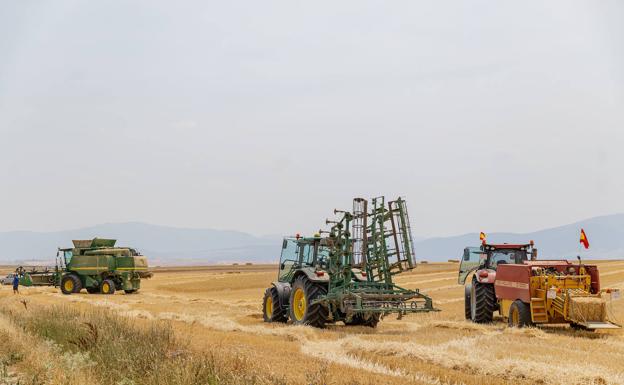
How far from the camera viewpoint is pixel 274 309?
18891mm

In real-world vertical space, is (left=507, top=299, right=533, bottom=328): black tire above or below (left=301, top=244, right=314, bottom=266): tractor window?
below

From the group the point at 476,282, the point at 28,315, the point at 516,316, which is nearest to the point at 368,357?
the point at 516,316

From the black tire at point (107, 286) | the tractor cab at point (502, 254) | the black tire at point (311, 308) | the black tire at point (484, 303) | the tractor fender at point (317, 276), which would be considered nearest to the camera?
the black tire at point (311, 308)

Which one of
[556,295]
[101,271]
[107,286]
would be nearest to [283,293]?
[556,295]

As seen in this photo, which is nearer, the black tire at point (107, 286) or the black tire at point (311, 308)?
the black tire at point (311, 308)

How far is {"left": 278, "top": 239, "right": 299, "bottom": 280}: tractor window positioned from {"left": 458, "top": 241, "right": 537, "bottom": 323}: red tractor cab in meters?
4.91

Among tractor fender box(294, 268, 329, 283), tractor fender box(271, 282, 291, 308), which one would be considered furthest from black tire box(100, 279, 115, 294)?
tractor fender box(294, 268, 329, 283)

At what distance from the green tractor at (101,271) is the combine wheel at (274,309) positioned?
59.2 ft

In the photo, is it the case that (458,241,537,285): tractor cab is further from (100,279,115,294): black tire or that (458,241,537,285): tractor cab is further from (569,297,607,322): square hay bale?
(100,279,115,294): black tire

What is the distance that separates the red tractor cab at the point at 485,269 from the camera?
18656mm

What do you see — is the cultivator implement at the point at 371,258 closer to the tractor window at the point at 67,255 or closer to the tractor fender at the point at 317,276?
the tractor fender at the point at 317,276

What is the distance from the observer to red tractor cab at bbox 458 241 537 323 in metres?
18.7

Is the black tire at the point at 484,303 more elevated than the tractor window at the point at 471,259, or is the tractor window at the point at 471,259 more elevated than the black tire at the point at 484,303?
the tractor window at the point at 471,259

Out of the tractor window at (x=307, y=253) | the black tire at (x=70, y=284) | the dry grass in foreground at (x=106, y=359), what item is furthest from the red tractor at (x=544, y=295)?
the black tire at (x=70, y=284)
